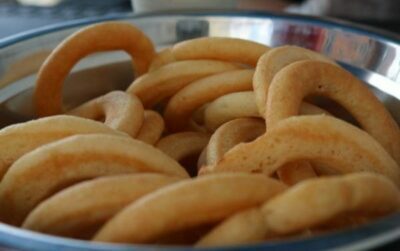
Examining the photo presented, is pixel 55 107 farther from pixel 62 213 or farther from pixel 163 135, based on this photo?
pixel 62 213

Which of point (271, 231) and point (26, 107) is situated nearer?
point (271, 231)

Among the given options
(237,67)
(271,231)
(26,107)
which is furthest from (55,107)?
(271,231)

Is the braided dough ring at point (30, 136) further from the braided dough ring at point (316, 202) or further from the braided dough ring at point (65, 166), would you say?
the braided dough ring at point (316, 202)

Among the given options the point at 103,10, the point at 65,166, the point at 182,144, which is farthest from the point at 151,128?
the point at 103,10

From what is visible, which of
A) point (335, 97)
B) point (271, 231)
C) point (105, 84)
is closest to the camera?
point (271, 231)

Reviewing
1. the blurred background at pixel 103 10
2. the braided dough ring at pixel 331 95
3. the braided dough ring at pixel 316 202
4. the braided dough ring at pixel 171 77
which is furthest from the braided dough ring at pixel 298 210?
the blurred background at pixel 103 10

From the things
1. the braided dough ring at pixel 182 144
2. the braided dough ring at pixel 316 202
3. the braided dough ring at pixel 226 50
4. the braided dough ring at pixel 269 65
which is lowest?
the braided dough ring at pixel 182 144

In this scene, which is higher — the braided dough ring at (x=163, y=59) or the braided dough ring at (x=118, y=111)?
the braided dough ring at (x=163, y=59)
